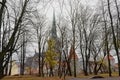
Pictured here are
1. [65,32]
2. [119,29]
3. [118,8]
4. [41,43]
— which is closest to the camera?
[118,8]

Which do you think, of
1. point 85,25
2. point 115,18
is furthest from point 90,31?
point 115,18

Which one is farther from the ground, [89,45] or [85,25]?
[85,25]

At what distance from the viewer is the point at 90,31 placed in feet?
157

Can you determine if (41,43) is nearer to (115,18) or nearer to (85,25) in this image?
(85,25)

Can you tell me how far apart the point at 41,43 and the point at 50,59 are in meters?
6.47

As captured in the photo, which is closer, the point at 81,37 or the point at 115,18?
the point at 115,18

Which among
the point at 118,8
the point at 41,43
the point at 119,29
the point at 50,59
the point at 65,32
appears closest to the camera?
the point at 118,8

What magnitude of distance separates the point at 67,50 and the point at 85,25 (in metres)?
6.96

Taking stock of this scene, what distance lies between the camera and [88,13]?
A: 156ft

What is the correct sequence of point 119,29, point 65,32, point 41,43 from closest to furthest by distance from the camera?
point 119,29 < point 65,32 < point 41,43

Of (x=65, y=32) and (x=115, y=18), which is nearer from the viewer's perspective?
(x=115, y=18)

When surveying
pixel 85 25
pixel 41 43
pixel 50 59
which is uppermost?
pixel 85 25

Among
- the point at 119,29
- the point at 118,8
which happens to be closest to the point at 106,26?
the point at 119,29

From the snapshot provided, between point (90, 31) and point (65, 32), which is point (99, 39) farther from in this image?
point (65, 32)
